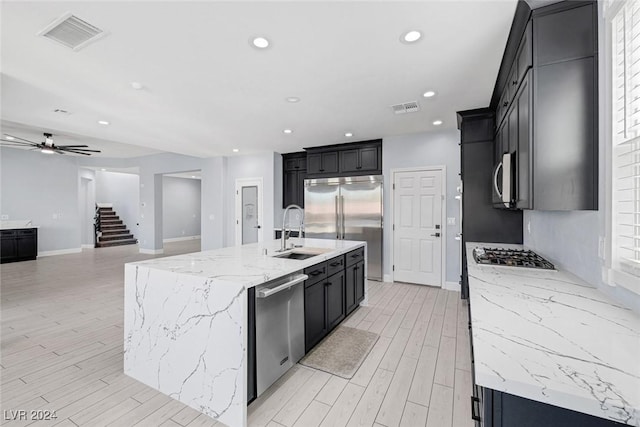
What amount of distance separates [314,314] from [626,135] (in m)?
2.33

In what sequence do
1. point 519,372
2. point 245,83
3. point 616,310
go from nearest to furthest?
point 519,372
point 616,310
point 245,83

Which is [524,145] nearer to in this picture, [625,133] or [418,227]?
[625,133]

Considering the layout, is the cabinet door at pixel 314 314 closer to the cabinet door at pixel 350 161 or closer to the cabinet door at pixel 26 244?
the cabinet door at pixel 350 161

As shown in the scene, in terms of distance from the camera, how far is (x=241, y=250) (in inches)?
117

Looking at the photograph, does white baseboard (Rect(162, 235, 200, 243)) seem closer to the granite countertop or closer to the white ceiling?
the white ceiling

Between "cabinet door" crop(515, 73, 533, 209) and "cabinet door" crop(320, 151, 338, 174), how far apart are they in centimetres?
378

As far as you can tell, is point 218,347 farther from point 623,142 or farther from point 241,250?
point 623,142

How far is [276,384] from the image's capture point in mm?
2154

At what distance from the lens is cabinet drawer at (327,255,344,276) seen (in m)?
2.84

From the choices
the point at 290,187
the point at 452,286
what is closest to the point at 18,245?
the point at 290,187

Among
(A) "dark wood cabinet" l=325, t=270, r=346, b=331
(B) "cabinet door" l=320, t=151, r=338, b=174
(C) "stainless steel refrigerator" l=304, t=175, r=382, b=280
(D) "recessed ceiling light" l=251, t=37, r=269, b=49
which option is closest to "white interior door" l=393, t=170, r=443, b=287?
(C) "stainless steel refrigerator" l=304, t=175, r=382, b=280

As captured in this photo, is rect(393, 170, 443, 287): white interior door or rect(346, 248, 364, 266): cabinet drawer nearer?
rect(346, 248, 364, 266): cabinet drawer

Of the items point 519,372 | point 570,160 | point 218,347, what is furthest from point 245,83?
point 519,372

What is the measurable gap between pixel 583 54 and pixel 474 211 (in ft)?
8.43
